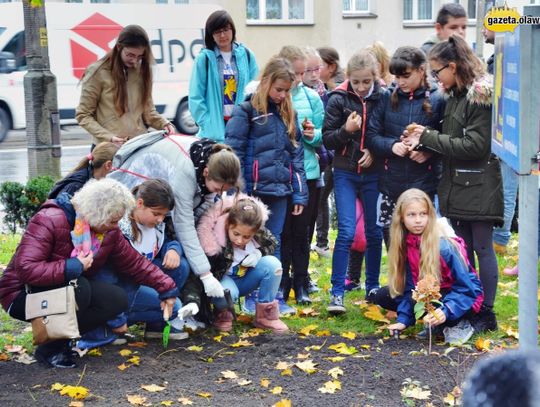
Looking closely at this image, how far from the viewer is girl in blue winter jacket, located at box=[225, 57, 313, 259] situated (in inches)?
222

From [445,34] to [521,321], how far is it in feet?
13.8

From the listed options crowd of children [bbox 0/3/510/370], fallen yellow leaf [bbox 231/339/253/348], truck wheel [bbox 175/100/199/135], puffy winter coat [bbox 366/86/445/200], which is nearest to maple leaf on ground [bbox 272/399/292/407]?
fallen yellow leaf [bbox 231/339/253/348]

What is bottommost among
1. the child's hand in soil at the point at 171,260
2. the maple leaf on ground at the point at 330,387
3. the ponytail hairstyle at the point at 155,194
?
the maple leaf on ground at the point at 330,387

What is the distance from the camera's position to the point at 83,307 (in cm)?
468

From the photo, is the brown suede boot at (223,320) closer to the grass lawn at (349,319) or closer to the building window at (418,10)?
the grass lawn at (349,319)

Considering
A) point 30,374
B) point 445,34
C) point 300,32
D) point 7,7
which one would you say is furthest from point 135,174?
point 300,32

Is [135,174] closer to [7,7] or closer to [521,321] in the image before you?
[521,321]

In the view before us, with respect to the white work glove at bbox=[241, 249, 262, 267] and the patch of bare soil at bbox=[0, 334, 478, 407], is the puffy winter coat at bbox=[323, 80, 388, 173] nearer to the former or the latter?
the white work glove at bbox=[241, 249, 262, 267]

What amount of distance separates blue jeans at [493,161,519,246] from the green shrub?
166 inches

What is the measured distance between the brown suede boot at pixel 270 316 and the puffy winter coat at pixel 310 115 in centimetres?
110

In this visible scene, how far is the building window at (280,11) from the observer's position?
89.9 feet

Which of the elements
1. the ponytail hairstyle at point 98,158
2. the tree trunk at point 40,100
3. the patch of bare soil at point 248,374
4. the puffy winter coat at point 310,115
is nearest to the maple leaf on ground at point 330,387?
the patch of bare soil at point 248,374

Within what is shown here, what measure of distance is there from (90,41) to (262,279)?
14799 millimetres

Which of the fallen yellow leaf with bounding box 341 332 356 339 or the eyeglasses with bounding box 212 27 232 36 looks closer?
the fallen yellow leaf with bounding box 341 332 356 339
